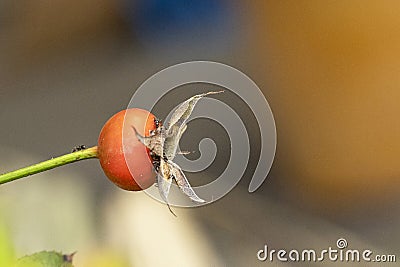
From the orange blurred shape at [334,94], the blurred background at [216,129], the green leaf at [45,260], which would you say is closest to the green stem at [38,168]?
the green leaf at [45,260]

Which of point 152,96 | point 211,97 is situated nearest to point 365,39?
point 211,97

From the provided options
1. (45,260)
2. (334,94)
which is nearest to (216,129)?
(334,94)

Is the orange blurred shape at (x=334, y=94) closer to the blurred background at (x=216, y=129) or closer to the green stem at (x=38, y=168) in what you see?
the blurred background at (x=216, y=129)

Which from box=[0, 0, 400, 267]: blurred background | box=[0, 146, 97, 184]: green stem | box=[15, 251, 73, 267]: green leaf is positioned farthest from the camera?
box=[0, 0, 400, 267]: blurred background

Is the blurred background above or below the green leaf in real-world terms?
above

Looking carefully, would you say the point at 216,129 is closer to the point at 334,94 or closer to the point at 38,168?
the point at 334,94

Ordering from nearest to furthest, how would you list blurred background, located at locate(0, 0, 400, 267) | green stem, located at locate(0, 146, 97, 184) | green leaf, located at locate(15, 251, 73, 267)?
1. green stem, located at locate(0, 146, 97, 184)
2. green leaf, located at locate(15, 251, 73, 267)
3. blurred background, located at locate(0, 0, 400, 267)

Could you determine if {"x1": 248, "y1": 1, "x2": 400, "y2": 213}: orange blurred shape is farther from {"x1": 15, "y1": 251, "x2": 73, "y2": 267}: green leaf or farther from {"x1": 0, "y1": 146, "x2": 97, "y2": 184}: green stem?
{"x1": 0, "y1": 146, "x2": 97, "y2": 184}: green stem

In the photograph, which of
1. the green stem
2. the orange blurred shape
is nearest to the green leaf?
the green stem

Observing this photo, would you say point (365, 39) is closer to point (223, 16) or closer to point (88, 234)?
point (223, 16)
